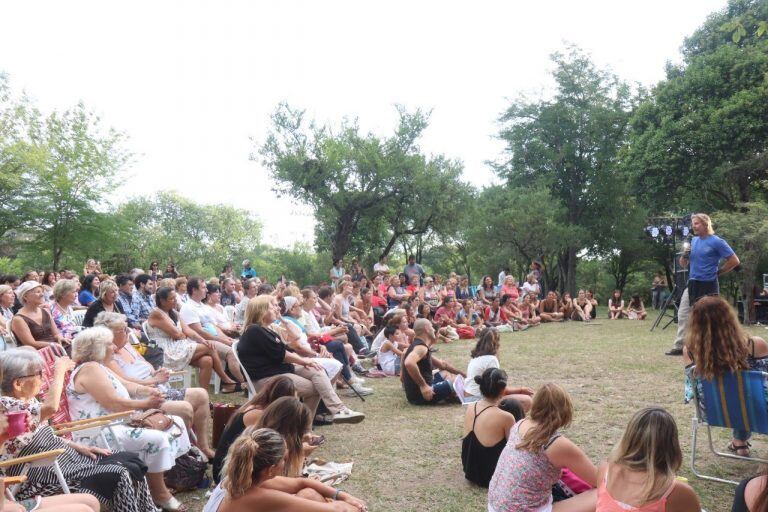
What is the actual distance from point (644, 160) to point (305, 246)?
1616 inches

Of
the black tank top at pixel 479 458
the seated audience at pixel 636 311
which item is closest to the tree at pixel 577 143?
the seated audience at pixel 636 311

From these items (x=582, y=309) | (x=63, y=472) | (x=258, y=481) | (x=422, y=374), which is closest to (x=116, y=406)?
(x=63, y=472)

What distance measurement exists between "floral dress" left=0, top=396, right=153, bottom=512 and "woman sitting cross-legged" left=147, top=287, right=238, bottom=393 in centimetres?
299

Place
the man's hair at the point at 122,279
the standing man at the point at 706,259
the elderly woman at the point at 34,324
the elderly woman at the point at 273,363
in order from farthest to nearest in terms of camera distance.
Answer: the man's hair at the point at 122,279 < the standing man at the point at 706,259 < the elderly woman at the point at 34,324 < the elderly woman at the point at 273,363

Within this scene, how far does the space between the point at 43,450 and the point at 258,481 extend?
4.34ft

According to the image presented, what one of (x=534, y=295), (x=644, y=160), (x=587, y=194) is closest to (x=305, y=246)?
(x=587, y=194)

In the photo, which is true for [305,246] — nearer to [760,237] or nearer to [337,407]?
[760,237]

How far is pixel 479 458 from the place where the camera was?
3.83 meters

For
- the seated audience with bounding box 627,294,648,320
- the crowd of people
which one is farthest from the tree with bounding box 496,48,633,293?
the crowd of people

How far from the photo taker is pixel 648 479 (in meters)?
2.34

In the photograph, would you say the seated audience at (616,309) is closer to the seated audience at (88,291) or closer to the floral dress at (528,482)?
the seated audience at (88,291)

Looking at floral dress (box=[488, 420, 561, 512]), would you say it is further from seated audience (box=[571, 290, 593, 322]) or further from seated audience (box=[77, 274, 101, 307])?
seated audience (box=[571, 290, 593, 322])

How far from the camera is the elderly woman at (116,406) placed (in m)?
3.61

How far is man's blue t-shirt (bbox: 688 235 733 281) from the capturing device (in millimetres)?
7184
